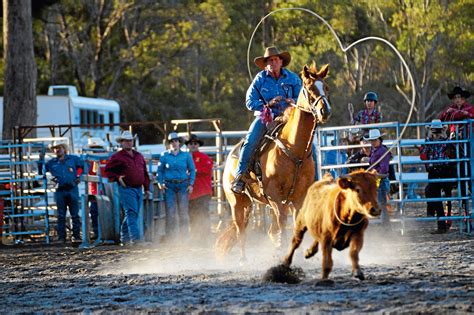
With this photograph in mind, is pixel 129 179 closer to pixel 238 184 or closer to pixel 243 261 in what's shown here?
pixel 238 184

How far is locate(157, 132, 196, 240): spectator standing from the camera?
18719mm

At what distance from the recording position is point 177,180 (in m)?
18.7

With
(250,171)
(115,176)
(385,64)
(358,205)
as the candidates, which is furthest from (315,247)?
(385,64)

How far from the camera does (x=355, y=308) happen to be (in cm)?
812

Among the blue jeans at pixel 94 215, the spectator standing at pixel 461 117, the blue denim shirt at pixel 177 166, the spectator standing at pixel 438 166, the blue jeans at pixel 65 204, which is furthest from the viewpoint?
the blue jeans at pixel 94 215

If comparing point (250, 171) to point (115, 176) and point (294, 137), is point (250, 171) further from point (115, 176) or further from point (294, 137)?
point (115, 176)

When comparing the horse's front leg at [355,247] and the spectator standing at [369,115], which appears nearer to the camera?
the horse's front leg at [355,247]

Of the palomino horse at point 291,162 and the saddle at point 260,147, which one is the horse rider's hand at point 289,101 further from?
the saddle at point 260,147

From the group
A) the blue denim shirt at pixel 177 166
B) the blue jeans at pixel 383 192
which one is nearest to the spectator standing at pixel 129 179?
Answer: the blue denim shirt at pixel 177 166

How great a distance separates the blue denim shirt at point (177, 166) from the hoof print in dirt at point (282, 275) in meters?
8.31

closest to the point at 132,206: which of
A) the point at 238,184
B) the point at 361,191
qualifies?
the point at 238,184

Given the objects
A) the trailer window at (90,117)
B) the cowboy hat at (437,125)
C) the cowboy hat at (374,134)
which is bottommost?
the cowboy hat at (374,134)

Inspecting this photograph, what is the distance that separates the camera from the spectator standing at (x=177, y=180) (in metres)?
18.7

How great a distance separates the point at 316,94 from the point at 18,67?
16.0 metres
